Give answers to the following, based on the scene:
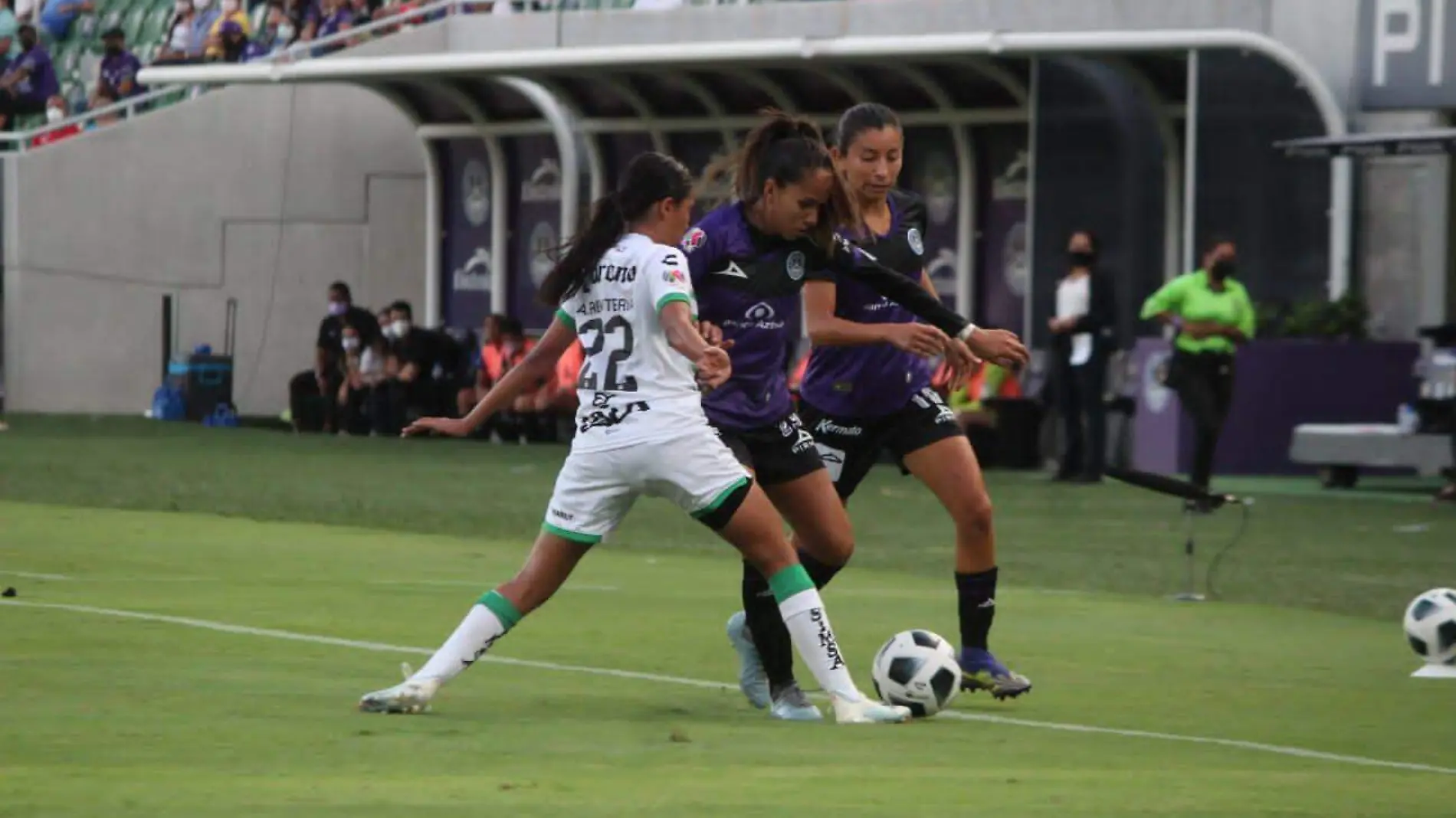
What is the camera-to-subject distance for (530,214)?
36.8m

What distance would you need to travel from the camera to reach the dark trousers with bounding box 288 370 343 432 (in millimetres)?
34812

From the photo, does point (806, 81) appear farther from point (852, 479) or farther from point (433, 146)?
point (852, 479)

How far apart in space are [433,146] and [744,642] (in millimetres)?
28050

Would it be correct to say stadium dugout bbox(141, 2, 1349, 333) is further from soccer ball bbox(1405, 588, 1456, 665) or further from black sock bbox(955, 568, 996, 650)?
black sock bbox(955, 568, 996, 650)

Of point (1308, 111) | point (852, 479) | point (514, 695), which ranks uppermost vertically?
point (1308, 111)

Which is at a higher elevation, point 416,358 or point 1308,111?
point 1308,111

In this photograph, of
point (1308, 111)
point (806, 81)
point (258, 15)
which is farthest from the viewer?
point (258, 15)

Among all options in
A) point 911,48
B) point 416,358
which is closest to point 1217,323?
point 911,48

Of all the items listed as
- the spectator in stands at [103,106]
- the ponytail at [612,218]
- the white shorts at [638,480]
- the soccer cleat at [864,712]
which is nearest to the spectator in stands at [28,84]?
the spectator in stands at [103,106]

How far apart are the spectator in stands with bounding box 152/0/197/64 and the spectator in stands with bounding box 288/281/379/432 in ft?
19.4

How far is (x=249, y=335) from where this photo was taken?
127 ft

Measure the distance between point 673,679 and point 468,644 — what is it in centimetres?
170

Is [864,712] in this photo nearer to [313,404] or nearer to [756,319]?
[756,319]

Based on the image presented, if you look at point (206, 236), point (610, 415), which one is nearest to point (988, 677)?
point (610, 415)
